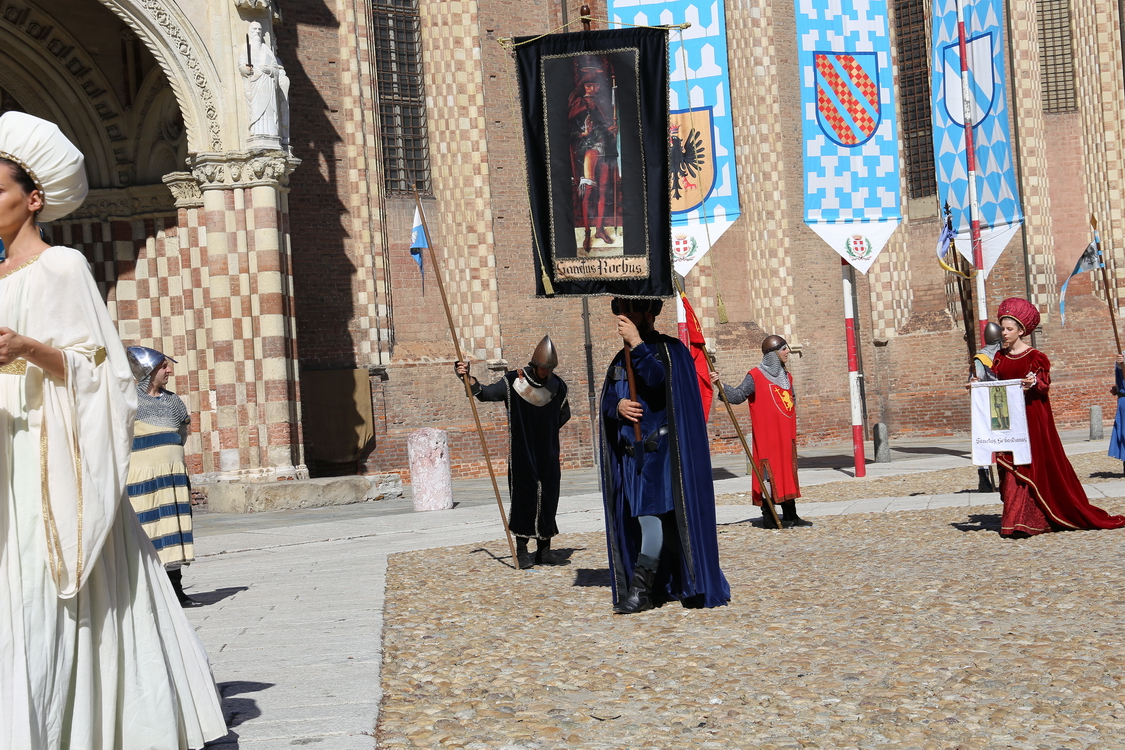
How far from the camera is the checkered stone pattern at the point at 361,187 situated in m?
18.9

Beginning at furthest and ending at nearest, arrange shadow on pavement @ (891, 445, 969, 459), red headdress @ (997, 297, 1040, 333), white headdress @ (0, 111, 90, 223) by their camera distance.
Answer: shadow on pavement @ (891, 445, 969, 459)
red headdress @ (997, 297, 1040, 333)
white headdress @ (0, 111, 90, 223)

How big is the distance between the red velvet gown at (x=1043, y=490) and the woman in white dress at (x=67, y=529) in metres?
7.15

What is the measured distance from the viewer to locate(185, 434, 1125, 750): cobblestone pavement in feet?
13.7

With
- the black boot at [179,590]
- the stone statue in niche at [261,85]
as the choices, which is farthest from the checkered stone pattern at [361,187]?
the black boot at [179,590]

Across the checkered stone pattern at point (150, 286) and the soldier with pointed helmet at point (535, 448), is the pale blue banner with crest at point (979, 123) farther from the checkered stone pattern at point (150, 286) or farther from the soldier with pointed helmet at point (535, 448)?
the checkered stone pattern at point (150, 286)

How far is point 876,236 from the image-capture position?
15281mm

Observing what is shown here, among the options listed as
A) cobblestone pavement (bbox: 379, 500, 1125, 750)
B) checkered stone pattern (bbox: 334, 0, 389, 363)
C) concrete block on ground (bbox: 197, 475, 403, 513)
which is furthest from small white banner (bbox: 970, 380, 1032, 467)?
checkered stone pattern (bbox: 334, 0, 389, 363)

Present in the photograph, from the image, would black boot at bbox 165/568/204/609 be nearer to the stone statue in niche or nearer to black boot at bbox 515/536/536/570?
black boot at bbox 515/536/536/570

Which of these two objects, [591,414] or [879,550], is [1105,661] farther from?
[591,414]

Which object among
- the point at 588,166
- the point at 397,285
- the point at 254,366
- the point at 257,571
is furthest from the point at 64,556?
the point at 397,285

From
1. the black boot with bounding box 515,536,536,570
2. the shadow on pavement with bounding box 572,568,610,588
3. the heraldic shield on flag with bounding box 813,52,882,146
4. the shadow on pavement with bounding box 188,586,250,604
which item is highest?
the heraldic shield on flag with bounding box 813,52,882,146

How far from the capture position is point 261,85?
50.1ft

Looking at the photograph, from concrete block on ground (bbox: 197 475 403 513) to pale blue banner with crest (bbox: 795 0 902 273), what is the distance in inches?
273

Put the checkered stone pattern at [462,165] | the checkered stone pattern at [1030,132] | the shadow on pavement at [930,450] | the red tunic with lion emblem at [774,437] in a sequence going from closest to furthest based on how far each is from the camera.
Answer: the red tunic with lion emblem at [774,437] → the shadow on pavement at [930,450] → the checkered stone pattern at [462,165] → the checkered stone pattern at [1030,132]
